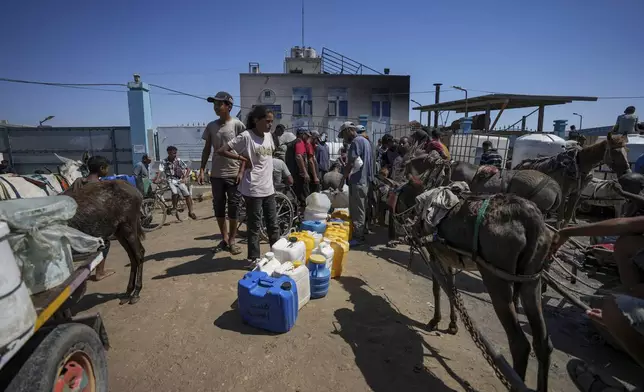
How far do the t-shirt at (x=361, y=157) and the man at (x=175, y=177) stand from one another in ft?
14.9

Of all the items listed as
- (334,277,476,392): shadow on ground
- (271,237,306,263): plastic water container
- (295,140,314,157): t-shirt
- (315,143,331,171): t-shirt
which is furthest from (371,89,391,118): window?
(334,277,476,392): shadow on ground

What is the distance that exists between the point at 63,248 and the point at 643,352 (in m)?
3.49

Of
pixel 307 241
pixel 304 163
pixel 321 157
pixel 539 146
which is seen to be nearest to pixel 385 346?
pixel 307 241

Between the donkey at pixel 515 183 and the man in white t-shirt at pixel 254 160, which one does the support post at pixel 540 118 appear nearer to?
the donkey at pixel 515 183

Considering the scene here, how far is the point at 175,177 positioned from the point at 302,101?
17.4 m

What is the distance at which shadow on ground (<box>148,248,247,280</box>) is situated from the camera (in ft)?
15.5

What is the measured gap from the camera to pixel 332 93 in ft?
81.2

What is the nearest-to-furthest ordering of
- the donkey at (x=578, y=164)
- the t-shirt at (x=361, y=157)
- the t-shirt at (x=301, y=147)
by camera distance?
the donkey at (x=578, y=164) → the t-shirt at (x=361, y=157) → the t-shirt at (x=301, y=147)

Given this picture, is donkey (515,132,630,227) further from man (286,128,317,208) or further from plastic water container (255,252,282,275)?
plastic water container (255,252,282,275)

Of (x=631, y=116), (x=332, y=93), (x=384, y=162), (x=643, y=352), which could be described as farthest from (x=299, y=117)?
(x=643, y=352)

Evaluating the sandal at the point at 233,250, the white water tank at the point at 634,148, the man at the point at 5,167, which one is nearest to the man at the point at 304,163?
the sandal at the point at 233,250

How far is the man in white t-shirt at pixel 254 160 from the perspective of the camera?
14.3ft

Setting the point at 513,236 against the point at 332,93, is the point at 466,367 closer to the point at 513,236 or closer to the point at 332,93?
the point at 513,236

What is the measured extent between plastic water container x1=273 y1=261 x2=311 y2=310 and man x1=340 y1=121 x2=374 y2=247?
2.69m
